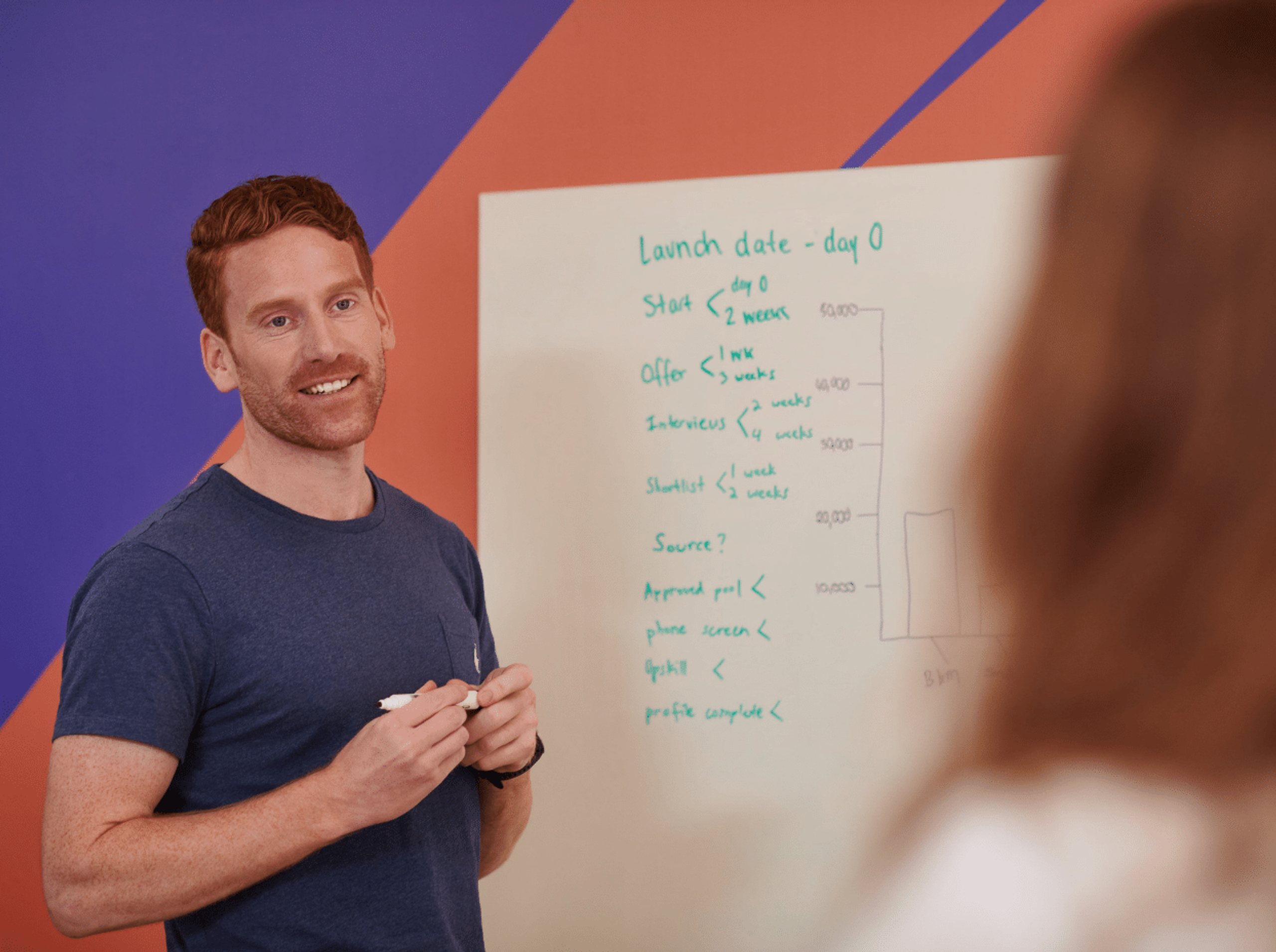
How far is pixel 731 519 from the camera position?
5.28 ft

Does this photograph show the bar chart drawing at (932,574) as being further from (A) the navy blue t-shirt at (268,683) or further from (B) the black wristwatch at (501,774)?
(A) the navy blue t-shirt at (268,683)

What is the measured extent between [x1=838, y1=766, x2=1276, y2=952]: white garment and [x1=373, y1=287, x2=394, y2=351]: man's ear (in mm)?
1084

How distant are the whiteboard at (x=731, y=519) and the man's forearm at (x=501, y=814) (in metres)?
0.35

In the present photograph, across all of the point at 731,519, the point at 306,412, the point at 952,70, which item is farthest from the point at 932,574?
the point at 306,412

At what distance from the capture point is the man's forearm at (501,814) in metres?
1.25

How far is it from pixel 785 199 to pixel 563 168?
470 millimetres

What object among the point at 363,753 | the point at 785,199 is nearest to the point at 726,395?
the point at 785,199

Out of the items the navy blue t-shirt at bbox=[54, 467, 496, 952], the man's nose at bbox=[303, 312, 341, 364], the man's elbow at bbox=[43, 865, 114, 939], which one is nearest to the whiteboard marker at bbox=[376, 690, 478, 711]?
the navy blue t-shirt at bbox=[54, 467, 496, 952]

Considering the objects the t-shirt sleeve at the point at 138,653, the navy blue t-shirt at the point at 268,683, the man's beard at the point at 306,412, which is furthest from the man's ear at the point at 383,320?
the t-shirt sleeve at the point at 138,653

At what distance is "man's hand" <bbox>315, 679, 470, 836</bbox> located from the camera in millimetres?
942

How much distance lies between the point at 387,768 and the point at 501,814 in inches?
14.7

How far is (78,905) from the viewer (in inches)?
35.9

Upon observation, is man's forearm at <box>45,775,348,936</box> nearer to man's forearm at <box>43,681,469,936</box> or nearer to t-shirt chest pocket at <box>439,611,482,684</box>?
man's forearm at <box>43,681,469,936</box>

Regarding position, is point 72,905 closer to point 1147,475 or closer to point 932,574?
point 1147,475
